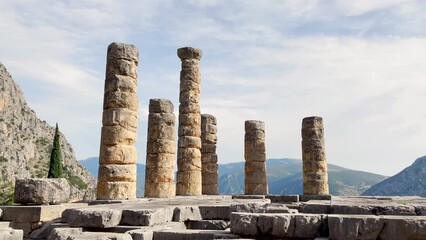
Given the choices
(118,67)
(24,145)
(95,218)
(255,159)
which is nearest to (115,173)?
(118,67)

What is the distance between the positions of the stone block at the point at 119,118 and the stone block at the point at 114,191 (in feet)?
6.26

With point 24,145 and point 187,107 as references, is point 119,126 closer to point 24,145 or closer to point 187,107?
point 187,107

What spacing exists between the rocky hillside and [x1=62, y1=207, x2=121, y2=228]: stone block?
70223mm

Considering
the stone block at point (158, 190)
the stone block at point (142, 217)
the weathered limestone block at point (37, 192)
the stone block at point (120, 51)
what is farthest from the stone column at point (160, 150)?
the stone block at point (142, 217)

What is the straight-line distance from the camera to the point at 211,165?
24422mm

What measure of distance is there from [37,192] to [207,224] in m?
4.21

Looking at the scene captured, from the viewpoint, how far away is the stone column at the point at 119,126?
14.0 meters

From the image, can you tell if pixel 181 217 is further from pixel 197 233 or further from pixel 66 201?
pixel 66 201

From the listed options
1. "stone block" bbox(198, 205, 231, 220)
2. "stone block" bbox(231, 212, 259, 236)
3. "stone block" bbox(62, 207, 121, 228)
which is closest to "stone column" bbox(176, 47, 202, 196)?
"stone block" bbox(198, 205, 231, 220)

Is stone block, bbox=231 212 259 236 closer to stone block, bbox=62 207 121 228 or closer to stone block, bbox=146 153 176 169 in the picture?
stone block, bbox=62 207 121 228

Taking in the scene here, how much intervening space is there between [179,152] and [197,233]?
1396 cm

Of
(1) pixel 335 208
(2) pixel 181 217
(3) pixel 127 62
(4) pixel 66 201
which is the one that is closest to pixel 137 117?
(3) pixel 127 62

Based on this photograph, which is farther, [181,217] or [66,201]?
[66,201]

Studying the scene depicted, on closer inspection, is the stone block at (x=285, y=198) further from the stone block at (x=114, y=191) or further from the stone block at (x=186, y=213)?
the stone block at (x=186, y=213)
